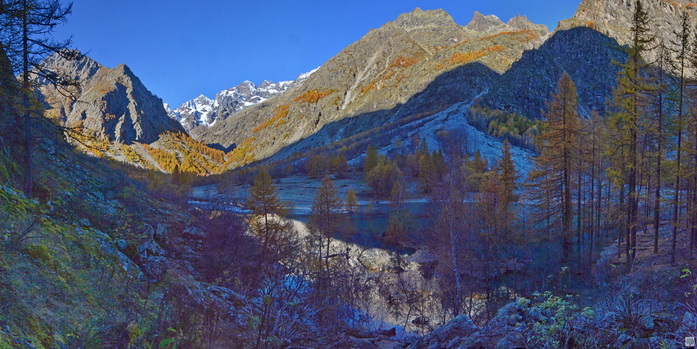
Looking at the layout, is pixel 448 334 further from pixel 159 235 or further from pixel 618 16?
pixel 618 16

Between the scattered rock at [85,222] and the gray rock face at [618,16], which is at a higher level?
the gray rock face at [618,16]

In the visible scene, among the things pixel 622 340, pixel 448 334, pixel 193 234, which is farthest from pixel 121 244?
pixel 622 340

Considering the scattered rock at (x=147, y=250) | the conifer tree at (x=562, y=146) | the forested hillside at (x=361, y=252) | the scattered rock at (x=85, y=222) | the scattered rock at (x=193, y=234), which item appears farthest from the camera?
the conifer tree at (x=562, y=146)

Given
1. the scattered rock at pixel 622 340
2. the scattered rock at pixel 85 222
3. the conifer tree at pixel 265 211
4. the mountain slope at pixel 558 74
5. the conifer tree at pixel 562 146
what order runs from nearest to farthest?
the scattered rock at pixel 622 340
the scattered rock at pixel 85 222
the conifer tree at pixel 562 146
the conifer tree at pixel 265 211
the mountain slope at pixel 558 74

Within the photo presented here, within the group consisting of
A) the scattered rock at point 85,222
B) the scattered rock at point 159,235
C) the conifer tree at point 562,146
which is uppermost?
the conifer tree at point 562,146

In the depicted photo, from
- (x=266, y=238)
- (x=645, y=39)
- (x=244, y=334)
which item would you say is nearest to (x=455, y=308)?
(x=244, y=334)

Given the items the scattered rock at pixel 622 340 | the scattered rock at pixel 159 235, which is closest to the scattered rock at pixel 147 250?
the scattered rock at pixel 159 235

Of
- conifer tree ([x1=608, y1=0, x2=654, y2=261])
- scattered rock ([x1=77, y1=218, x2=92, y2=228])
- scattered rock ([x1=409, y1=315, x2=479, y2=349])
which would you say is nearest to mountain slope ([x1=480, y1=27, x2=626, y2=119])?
conifer tree ([x1=608, y1=0, x2=654, y2=261])

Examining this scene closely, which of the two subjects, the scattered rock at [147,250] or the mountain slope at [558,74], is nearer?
the scattered rock at [147,250]

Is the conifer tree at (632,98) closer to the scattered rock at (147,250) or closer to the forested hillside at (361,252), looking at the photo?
the forested hillside at (361,252)

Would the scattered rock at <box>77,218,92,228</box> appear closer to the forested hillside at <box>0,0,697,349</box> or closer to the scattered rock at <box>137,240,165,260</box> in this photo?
the forested hillside at <box>0,0,697,349</box>

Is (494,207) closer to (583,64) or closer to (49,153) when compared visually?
(49,153)

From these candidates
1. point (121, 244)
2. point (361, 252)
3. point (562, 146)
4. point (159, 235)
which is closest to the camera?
point (121, 244)

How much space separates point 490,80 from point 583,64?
1313 inches
